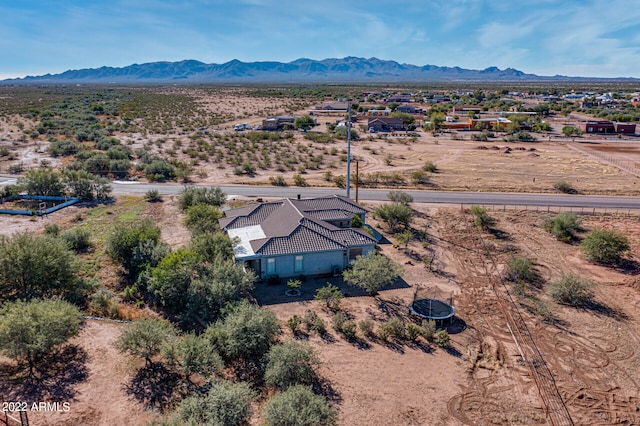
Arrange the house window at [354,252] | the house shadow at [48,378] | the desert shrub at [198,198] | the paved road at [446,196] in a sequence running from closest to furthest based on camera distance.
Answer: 1. the house shadow at [48,378]
2. the house window at [354,252]
3. the desert shrub at [198,198]
4. the paved road at [446,196]

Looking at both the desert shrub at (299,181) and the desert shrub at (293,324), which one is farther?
the desert shrub at (299,181)

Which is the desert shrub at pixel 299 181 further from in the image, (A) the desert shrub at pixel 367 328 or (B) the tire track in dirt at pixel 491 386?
(A) the desert shrub at pixel 367 328

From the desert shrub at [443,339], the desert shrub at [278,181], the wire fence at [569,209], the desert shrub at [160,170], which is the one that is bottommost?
the desert shrub at [443,339]

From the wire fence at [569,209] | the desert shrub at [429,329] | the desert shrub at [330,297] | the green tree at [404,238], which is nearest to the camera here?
the desert shrub at [429,329]

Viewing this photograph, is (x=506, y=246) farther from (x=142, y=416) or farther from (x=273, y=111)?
(x=273, y=111)

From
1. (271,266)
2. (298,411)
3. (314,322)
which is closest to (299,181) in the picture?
(271,266)

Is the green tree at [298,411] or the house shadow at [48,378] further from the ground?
the green tree at [298,411]

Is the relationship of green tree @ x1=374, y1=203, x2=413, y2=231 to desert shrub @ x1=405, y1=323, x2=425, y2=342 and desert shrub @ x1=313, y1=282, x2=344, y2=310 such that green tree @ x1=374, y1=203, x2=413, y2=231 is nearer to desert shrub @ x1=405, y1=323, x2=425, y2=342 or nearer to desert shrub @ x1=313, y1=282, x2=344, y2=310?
desert shrub @ x1=313, y1=282, x2=344, y2=310

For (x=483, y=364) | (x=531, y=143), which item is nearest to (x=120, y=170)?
(x=483, y=364)

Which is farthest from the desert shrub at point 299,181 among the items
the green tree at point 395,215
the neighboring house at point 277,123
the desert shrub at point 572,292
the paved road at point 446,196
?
the neighboring house at point 277,123
